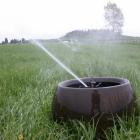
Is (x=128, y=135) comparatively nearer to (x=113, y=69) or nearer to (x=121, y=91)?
(x=121, y=91)

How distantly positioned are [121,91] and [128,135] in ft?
0.82

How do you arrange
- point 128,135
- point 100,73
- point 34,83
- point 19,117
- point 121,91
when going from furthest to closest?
point 100,73, point 34,83, point 19,117, point 121,91, point 128,135

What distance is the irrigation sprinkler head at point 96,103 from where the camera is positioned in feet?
6.06

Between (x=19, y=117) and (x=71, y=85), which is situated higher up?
(x=71, y=85)

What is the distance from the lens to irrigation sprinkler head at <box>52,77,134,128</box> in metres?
1.85

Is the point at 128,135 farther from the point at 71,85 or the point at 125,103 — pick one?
the point at 71,85

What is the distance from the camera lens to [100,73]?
11.8 ft

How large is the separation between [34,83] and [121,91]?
4.77 ft

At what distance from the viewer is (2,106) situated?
7.84 ft

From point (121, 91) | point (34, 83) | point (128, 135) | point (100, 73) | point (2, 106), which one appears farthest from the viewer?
point (100, 73)

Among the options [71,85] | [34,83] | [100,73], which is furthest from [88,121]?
[100,73]

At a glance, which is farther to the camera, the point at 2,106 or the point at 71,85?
the point at 2,106

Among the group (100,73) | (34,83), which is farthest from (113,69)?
(34,83)

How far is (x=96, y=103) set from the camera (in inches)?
72.8
